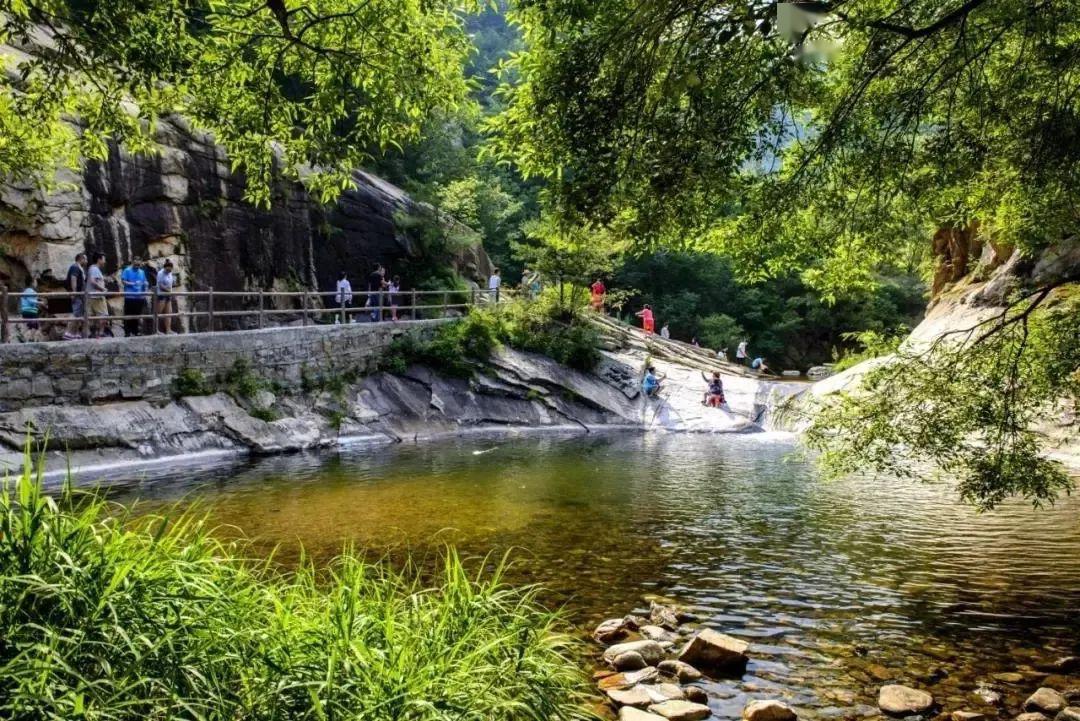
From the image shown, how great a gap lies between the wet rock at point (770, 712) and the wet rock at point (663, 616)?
1556 mm

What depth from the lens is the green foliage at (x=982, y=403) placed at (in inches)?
266

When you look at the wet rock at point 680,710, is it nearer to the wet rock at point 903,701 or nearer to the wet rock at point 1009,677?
the wet rock at point 903,701

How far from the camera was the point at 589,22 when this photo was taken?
5.57m

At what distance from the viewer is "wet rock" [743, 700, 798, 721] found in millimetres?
4637

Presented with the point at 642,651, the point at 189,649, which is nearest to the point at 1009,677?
the point at 642,651

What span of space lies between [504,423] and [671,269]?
25.2 metres

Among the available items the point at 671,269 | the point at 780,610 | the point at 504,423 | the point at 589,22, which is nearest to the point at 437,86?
the point at 589,22

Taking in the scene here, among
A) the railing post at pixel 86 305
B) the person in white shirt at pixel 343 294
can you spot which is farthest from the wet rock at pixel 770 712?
the person in white shirt at pixel 343 294

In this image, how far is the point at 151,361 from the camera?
14.9m

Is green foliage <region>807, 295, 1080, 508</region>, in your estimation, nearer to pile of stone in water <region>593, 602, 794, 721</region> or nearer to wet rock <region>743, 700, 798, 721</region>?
pile of stone in water <region>593, 602, 794, 721</region>

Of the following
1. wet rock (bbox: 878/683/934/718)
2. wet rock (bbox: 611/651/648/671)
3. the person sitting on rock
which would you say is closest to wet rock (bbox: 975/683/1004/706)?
wet rock (bbox: 878/683/934/718)

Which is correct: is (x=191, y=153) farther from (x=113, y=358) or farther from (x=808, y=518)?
(x=808, y=518)

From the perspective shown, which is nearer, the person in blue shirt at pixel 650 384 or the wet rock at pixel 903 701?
the wet rock at pixel 903 701

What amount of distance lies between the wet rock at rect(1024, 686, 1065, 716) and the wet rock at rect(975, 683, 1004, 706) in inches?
6.1
